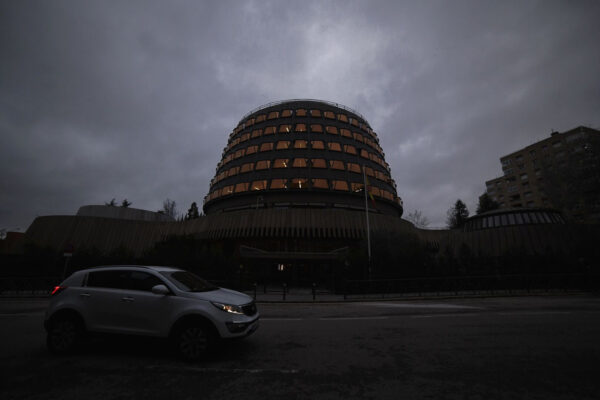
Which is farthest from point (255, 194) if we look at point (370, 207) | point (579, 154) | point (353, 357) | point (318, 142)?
point (579, 154)

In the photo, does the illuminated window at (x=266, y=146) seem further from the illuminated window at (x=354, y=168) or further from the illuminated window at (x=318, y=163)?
the illuminated window at (x=354, y=168)

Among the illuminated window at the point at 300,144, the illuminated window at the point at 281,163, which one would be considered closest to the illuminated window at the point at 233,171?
the illuminated window at the point at 281,163

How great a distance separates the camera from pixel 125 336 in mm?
5633

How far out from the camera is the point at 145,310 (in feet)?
18.5

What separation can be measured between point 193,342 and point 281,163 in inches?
1441

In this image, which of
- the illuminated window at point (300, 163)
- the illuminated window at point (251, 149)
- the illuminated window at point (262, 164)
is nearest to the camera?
the illuminated window at point (300, 163)

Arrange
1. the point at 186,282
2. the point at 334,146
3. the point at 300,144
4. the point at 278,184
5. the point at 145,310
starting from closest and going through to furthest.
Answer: the point at 145,310
the point at 186,282
the point at 278,184
the point at 300,144
the point at 334,146

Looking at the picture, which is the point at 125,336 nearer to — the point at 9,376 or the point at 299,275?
the point at 9,376

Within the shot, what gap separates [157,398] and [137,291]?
9.03ft

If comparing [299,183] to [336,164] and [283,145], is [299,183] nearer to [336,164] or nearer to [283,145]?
[336,164]

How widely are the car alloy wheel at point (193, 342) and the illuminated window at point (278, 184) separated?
109ft

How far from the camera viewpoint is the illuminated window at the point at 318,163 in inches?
1594

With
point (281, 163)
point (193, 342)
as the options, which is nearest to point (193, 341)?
point (193, 342)

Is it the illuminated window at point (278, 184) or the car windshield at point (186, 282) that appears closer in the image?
the car windshield at point (186, 282)
